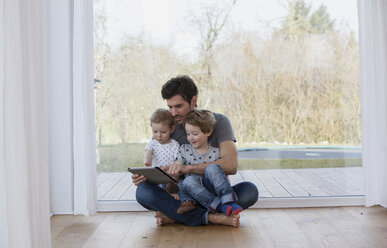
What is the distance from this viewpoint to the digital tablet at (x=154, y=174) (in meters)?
3.04

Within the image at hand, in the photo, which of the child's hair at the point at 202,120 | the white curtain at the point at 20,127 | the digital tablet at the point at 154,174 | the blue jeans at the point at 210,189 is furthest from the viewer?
the child's hair at the point at 202,120

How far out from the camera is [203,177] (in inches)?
132

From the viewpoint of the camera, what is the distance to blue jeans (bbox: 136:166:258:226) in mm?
3268

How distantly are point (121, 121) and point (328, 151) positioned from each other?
67.7 inches

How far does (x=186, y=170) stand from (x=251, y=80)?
107cm

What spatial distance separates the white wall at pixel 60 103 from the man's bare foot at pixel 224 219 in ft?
3.88

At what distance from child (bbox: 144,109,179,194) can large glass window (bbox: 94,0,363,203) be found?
1.58ft

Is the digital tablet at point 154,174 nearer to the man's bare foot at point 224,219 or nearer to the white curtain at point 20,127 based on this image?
the man's bare foot at point 224,219

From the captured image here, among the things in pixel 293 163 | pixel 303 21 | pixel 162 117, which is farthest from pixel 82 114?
pixel 303 21

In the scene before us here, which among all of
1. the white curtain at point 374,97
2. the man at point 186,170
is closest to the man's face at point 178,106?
the man at point 186,170

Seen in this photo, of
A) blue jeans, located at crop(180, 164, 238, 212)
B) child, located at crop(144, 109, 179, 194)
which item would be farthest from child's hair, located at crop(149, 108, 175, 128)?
blue jeans, located at crop(180, 164, 238, 212)

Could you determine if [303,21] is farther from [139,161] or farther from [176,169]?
[139,161]

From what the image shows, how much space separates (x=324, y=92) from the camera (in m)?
3.95

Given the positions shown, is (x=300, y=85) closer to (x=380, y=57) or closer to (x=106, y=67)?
(x=380, y=57)
